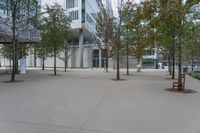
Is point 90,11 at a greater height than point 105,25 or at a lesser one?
greater

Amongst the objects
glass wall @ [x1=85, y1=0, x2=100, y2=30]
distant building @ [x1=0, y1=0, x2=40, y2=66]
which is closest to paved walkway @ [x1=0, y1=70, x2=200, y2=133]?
distant building @ [x1=0, y1=0, x2=40, y2=66]

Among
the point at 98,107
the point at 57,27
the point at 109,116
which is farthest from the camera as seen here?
the point at 57,27

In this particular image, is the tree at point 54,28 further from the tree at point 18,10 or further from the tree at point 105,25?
the tree at point 18,10

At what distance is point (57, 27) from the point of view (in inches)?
1030

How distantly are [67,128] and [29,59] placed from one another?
219 ft

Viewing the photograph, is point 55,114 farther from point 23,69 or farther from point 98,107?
point 23,69

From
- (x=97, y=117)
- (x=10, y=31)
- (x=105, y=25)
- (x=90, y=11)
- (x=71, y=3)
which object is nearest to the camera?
(x=97, y=117)

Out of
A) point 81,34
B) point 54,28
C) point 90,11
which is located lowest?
point 54,28

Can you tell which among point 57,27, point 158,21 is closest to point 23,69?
point 57,27

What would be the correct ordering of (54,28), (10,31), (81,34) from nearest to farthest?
1. (10,31)
2. (54,28)
3. (81,34)

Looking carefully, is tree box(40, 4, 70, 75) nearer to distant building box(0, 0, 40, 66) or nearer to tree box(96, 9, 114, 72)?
distant building box(0, 0, 40, 66)

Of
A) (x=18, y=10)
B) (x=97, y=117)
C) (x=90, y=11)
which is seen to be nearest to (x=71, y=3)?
(x=90, y=11)

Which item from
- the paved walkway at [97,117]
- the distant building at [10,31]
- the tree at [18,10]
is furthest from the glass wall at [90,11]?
the paved walkway at [97,117]

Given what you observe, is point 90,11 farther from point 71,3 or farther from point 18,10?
point 18,10
